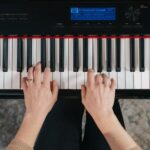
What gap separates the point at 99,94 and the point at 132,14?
0.31 m

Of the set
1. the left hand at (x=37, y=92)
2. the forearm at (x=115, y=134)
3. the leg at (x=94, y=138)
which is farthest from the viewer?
the leg at (x=94, y=138)

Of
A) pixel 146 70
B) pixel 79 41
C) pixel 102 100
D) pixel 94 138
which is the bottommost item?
pixel 94 138

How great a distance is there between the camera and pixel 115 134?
1.22m

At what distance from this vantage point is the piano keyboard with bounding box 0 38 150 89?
1.32 metres

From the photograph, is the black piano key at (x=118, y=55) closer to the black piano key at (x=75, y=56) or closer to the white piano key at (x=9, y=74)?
the black piano key at (x=75, y=56)

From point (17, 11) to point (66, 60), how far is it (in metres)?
0.25

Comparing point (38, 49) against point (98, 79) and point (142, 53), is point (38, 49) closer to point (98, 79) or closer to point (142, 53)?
point (98, 79)

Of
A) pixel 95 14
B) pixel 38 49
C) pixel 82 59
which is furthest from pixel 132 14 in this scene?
pixel 38 49

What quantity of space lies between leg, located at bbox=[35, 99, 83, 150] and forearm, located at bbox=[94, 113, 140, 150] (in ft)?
0.81

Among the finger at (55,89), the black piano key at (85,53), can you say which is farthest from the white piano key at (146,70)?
the finger at (55,89)

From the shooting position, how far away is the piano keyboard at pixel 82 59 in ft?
4.33

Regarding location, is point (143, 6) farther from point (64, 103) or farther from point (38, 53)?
point (64, 103)

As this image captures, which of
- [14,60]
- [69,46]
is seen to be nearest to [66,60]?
[69,46]

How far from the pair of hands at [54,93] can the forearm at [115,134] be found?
0.02 meters
